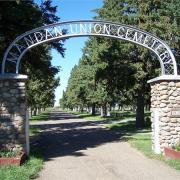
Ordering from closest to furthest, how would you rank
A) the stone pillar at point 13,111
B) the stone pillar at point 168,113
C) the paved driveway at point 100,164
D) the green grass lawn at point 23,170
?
1. the green grass lawn at point 23,170
2. the paved driveway at point 100,164
3. the stone pillar at point 13,111
4. the stone pillar at point 168,113

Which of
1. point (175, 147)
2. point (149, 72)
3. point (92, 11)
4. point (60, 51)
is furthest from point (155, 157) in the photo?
point (92, 11)

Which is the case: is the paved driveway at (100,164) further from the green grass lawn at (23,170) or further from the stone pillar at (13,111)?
the stone pillar at (13,111)

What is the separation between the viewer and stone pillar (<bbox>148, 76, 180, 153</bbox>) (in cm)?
1588

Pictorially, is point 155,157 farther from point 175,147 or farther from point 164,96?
point 164,96

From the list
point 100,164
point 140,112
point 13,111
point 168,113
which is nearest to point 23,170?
point 100,164

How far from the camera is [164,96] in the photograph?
15914 mm

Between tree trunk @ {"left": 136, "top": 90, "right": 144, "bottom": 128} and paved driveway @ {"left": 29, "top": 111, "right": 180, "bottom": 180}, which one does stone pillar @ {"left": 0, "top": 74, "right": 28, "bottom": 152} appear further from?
tree trunk @ {"left": 136, "top": 90, "right": 144, "bottom": 128}

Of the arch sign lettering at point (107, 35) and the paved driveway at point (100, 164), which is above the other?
the arch sign lettering at point (107, 35)

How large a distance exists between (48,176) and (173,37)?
67.0 ft

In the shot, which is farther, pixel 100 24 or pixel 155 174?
pixel 100 24

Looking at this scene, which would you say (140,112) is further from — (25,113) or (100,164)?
(100,164)

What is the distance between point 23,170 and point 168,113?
247 inches

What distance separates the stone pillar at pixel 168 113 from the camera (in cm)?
1588

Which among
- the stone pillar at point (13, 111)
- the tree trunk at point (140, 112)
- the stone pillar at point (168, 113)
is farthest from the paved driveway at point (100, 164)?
the tree trunk at point (140, 112)
